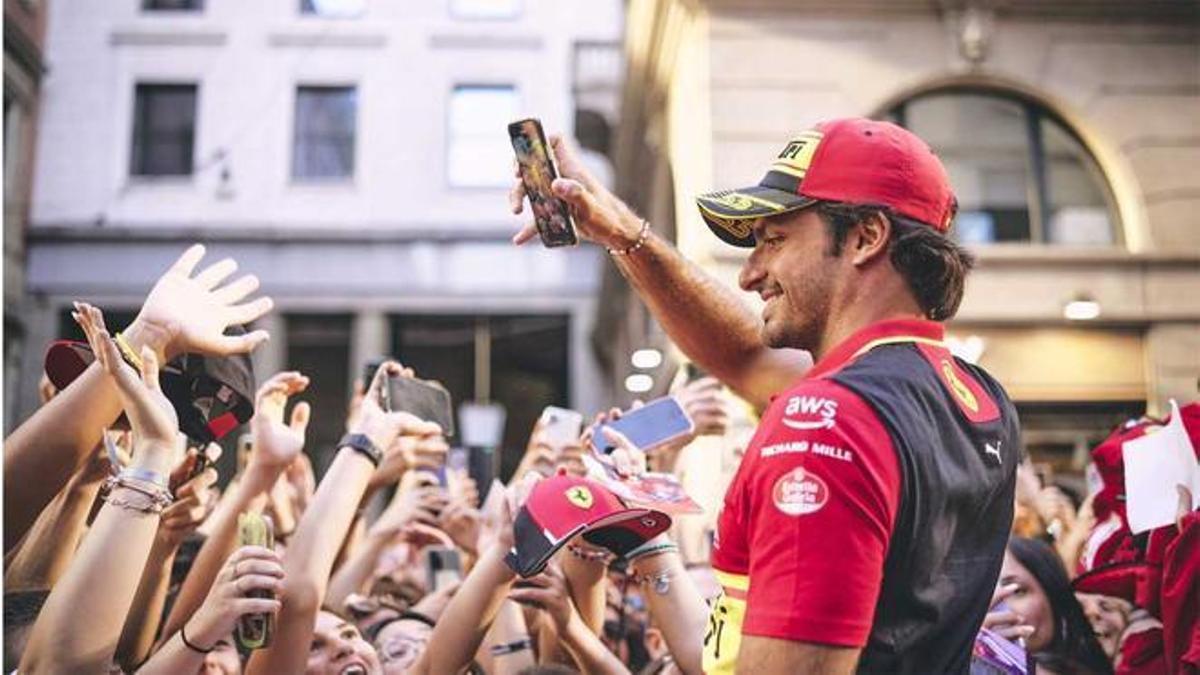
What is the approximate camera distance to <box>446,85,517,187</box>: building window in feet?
73.6

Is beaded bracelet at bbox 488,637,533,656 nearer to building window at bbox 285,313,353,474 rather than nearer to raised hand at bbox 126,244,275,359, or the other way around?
raised hand at bbox 126,244,275,359

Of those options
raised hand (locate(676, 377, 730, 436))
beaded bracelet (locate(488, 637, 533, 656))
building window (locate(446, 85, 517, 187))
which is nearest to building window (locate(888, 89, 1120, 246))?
raised hand (locate(676, 377, 730, 436))

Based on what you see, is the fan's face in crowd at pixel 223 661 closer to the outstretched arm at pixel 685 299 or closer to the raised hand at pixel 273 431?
the raised hand at pixel 273 431

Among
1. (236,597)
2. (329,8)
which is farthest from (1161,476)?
(329,8)

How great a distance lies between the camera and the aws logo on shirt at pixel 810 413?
183 cm

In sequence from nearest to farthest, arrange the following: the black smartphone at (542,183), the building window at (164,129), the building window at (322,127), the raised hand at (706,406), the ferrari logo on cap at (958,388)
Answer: the ferrari logo on cap at (958,388)
the black smartphone at (542,183)
the raised hand at (706,406)
the building window at (164,129)
the building window at (322,127)

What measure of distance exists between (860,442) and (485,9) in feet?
71.9

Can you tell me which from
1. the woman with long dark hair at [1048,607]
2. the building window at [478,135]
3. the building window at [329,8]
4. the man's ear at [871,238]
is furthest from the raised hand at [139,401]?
the building window at [478,135]

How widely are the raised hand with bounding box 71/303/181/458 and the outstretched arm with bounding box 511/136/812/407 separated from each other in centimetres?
99

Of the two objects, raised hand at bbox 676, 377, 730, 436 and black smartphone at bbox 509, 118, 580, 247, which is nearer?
black smartphone at bbox 509, 118, 580, 247

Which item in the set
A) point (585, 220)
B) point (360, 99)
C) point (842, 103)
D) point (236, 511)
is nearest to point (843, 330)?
point (585, 220)

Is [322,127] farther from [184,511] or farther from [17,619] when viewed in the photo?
[17,619]

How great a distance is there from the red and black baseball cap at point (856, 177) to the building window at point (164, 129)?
2050cm

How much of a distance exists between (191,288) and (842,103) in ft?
24.8
